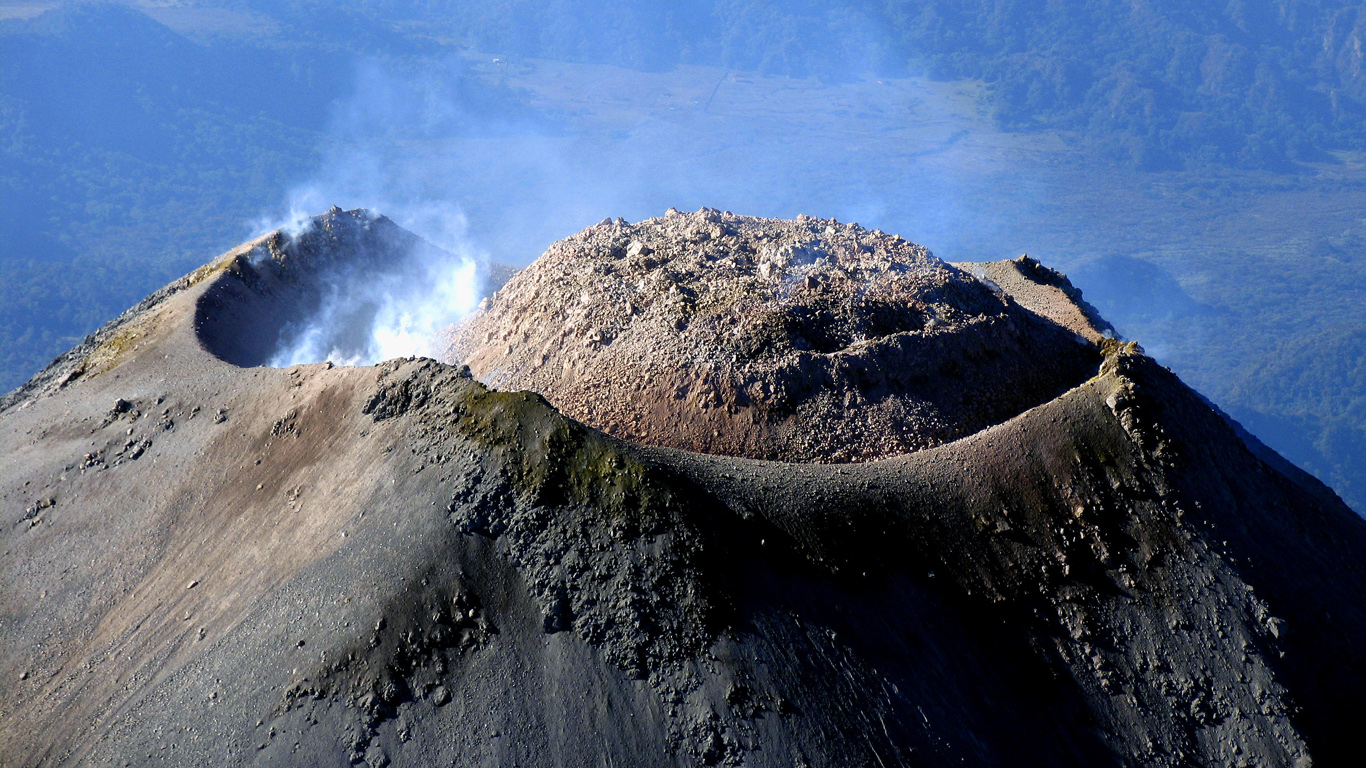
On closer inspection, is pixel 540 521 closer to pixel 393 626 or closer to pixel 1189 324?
pixel 393 626

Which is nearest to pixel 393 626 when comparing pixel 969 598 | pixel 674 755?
pixel 674 755

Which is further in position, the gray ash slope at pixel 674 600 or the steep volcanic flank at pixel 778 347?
the steep volcanic flank at pixel 778 347

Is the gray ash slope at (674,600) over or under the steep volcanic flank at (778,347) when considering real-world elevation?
under

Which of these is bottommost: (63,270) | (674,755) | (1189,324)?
(674,755)

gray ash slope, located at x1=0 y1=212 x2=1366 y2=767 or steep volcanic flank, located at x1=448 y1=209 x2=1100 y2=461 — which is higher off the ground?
steep volcanic flank, located at x1=448 y1=209 x2=1100 y2=461

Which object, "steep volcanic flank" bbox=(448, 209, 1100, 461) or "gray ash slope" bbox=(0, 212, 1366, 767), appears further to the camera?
"steep volcanic flank" bbox=(448, 209, 1100, 461)
